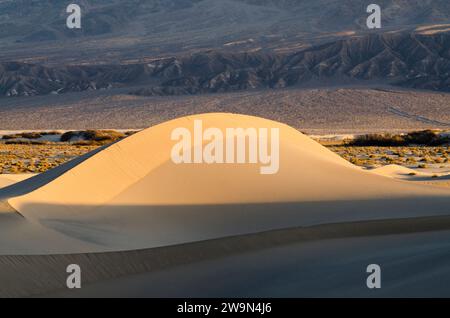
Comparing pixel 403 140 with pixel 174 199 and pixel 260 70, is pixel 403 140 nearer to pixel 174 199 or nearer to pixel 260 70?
pixel 174 199

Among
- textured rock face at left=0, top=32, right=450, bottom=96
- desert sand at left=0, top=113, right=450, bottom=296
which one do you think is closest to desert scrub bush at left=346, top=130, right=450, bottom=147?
desert sand at left=0, top=113, right=450, bottom=296

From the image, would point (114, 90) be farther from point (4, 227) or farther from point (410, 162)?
point (4, 227)

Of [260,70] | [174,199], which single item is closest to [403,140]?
[174,199]

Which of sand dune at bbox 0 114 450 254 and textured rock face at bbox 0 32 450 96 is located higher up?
textured rock face at bbox 0 32 450 96

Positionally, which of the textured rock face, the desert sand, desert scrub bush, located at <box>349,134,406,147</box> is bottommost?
the desert sand

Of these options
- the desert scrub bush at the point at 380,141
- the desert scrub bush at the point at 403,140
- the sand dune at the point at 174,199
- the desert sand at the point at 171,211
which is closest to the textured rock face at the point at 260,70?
the desert scrub bush at the point at 403,140

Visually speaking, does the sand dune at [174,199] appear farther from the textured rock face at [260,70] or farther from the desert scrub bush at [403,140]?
the textured rock face at [260,70]

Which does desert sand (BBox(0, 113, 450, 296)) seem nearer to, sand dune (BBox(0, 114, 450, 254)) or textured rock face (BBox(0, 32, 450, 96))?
sand dune (BBox(0, 114, 450, 254))

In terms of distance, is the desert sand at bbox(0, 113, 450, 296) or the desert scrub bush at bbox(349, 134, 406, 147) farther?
the desert scrub bush at bbox(349, 134, 406, 147)
